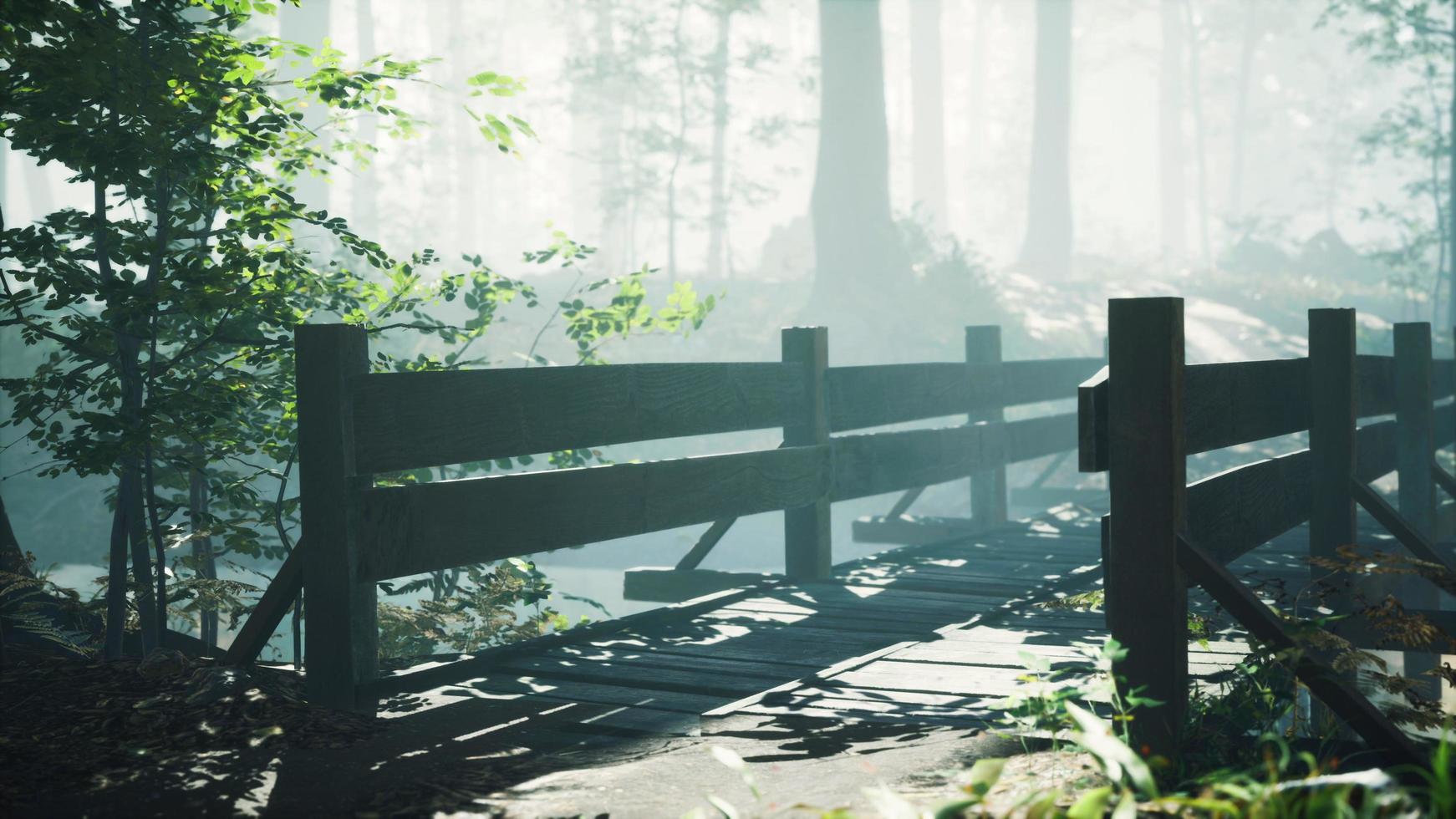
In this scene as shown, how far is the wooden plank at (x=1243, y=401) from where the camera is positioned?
4.33 m

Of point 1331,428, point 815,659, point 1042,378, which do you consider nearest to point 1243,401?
point 1331,428

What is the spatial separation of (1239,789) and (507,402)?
3.26 m

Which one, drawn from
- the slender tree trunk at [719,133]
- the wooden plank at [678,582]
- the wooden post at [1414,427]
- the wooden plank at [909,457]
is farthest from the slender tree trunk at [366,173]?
the wooden post at [1414,427]

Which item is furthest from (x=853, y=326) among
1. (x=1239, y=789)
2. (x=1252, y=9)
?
(x=1252, y=9)

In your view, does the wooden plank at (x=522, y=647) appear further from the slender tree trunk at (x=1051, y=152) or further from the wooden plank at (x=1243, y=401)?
the slender tree trunk at (x=1051, y=152)

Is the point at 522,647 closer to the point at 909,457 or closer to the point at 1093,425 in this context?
the point at 1093,425

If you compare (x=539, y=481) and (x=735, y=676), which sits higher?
(x=539, y=481)

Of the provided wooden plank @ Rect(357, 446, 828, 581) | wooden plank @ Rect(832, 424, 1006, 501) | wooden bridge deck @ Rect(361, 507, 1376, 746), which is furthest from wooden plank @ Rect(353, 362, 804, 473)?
wooden plank @ Rect(832, 424, 1006, 501)

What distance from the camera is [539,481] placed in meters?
5.27

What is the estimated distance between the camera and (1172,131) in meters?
62.9

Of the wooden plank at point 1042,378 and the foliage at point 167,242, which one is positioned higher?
the foliage at point 167,242

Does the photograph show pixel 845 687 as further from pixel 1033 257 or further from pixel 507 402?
pixel 1033 257

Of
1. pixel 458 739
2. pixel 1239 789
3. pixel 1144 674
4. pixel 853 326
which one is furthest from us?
pixel 853 326

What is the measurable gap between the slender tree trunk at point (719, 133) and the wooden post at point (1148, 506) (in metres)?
27.8
